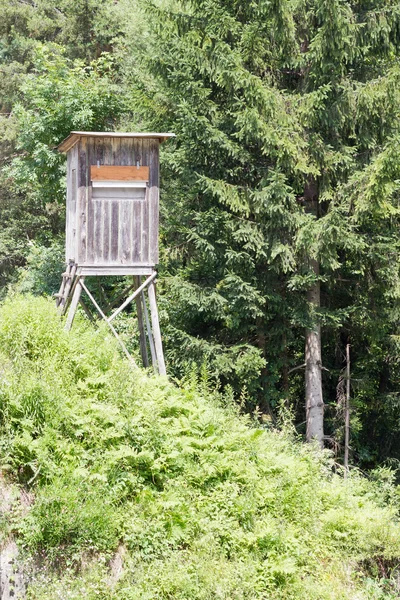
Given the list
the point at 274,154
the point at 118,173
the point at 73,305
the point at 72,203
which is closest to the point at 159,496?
the point at 73,305

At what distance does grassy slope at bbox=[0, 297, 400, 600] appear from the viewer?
7031 mm

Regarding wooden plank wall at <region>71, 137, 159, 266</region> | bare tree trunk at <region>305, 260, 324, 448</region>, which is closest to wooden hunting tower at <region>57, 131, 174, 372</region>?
wooden plank wall at <region>71, 137, 159, 266</region>

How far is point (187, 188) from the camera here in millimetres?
12977

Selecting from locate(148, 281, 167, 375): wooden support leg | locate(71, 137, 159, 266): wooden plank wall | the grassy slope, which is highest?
locate(71, 137, 159, 266): wooden plank wall

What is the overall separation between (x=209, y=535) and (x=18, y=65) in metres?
18.2

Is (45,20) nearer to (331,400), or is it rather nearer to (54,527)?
(331,400)

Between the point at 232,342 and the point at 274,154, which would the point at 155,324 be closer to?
the point at 232,342

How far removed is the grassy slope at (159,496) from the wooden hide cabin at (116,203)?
73.2 inches

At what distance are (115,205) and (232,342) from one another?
3454mm

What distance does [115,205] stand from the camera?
34.9 ft

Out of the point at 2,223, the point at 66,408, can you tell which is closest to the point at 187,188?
the point at 66,408

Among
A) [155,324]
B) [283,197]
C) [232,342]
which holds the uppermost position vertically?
[283,197]

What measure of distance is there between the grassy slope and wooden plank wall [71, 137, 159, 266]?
190cm

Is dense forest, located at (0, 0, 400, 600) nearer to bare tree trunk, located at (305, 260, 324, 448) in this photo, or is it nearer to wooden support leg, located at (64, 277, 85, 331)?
bare tree trunk, located at (305, 260, 324, 448)
